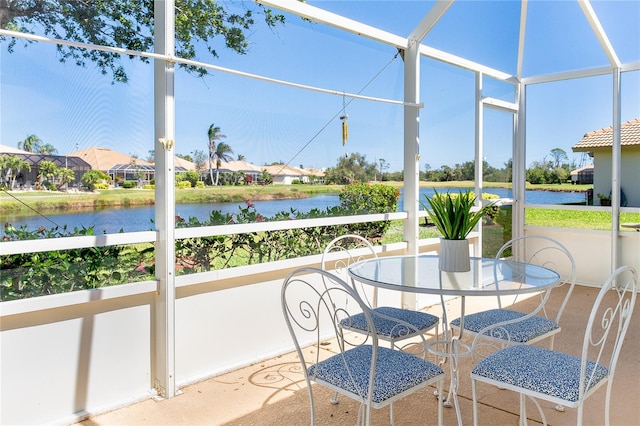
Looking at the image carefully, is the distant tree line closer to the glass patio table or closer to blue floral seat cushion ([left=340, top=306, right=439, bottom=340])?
the glass patio table

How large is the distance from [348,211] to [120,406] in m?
2.25

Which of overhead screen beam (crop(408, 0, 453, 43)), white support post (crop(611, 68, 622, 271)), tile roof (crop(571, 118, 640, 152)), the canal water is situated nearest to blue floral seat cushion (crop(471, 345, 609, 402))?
the canal water

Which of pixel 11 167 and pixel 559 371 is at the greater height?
pixel 11 167

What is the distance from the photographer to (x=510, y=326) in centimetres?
264

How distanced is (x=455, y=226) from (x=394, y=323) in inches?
25.6

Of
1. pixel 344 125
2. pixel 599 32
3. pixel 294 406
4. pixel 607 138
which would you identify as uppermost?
pixel 599 32

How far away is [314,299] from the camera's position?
12.1 ft

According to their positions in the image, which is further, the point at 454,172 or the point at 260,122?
the point at 454,172

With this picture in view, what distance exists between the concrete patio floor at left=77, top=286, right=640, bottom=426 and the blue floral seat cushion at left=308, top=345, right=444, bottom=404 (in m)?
0.58

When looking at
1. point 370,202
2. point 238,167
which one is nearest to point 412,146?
point 370,202

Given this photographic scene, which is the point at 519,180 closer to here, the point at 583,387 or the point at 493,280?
the point at 493,280

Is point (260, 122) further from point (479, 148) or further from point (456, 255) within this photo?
point (479, 148)

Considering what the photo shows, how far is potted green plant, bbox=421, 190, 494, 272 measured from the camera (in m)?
2.52

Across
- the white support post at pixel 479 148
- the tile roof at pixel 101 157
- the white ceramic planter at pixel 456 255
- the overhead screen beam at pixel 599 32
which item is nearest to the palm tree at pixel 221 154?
the tile roof at pixel 101 157
